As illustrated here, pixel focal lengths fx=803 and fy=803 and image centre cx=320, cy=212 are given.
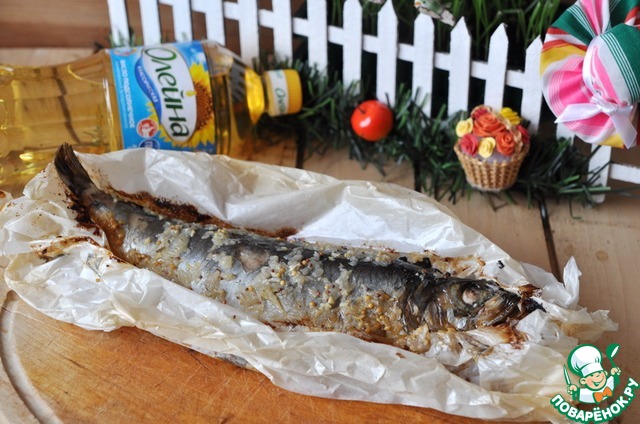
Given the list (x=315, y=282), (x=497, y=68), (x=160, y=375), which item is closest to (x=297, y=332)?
(x=315, y=282)

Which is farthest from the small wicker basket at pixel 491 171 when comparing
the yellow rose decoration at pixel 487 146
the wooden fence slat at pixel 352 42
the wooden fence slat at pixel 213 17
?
the wooden fence slat at pixel 213 17

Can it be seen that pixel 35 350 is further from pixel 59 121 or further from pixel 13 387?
pixel 59 121

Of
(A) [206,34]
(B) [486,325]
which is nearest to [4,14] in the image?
(A) [206,34]

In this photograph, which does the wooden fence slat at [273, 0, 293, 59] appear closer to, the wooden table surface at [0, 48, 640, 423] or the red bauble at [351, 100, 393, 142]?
the red bauble at [351, 100, 393, 142]

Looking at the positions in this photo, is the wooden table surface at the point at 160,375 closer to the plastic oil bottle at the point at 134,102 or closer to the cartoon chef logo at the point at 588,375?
the cartoon chef logo at the point at 588,375

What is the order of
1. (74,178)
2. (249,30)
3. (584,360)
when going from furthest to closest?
(249,30) < (74,178) < (584,360)

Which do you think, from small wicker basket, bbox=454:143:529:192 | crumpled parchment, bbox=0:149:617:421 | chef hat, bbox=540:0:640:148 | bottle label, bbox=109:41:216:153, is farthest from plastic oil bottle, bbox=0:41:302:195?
chef hat, bbox=540:0:640:148

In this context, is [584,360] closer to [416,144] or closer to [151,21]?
[416,144]
